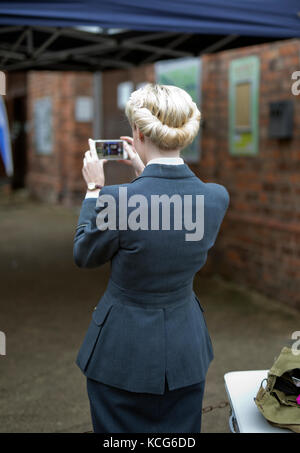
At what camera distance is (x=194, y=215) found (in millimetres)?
1998

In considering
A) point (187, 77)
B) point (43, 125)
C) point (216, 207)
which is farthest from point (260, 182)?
point (43, 125)

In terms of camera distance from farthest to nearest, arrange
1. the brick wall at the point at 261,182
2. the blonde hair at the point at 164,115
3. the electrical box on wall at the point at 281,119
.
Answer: the brick wall at the point at 261,182, the electrical box on wall at the point at 281,119, the blonde hair at the point at 164,115

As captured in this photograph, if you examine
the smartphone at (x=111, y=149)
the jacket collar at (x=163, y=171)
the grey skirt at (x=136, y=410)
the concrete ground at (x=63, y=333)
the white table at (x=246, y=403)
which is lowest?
the concrete ground at (x=63, y=333)

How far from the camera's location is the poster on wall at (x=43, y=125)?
43.8ft

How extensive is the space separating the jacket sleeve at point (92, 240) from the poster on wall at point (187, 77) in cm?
504

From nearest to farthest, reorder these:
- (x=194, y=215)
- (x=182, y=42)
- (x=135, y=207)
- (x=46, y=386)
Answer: (x=135, y=207) → (x=194, y=215) → (x=46, y=386) → (x=182, y=42)

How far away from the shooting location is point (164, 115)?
1.89m

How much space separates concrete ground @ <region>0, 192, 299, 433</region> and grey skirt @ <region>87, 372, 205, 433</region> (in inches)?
54.2

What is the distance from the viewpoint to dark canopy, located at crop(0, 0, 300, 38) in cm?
361

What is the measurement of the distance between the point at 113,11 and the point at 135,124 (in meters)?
1.97

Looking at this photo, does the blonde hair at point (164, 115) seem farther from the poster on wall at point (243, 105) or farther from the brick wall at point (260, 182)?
the poster on wall at point (243, 105)

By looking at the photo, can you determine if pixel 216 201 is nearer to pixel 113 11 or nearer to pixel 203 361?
pixel 203 361

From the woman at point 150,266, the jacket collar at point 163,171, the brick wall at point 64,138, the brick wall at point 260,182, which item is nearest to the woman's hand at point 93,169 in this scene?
the woman at point 150,266
